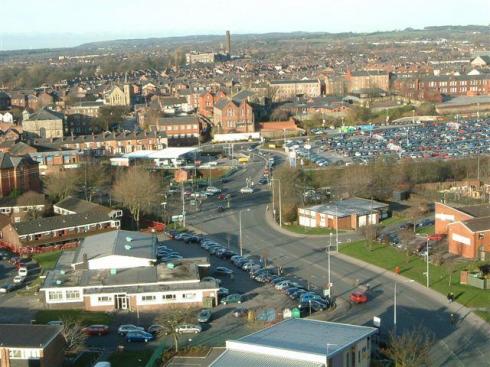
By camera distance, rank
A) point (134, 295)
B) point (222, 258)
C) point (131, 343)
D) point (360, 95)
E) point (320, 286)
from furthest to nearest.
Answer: point (360, 95) → point (222, 258) → point (320, 286) → point (134, 295) → point (131, 343)

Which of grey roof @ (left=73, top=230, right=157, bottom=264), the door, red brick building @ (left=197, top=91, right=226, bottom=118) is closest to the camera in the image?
the door

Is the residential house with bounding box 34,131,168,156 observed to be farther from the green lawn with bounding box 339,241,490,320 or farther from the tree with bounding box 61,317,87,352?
the tree with bounding box 61,317,87,352

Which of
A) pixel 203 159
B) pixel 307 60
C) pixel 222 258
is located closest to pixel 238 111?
pixel 203 159

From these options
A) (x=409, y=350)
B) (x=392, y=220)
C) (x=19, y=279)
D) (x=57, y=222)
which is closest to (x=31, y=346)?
(x=409, y=350)

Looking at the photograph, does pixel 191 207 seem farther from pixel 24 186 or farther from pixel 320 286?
pixel 320 286

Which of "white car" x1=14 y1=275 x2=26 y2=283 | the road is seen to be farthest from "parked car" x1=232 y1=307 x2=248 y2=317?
"white car" x1=14 y1=275 x2=26 y2=283

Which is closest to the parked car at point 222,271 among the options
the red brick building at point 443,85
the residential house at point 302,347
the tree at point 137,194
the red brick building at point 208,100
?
the residential house at point 302,347

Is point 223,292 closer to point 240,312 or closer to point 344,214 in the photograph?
point 240,312
